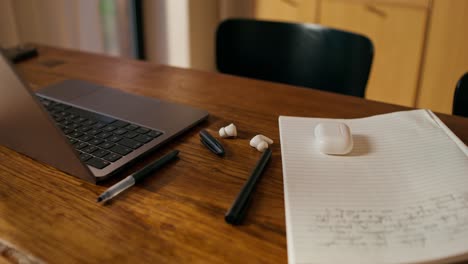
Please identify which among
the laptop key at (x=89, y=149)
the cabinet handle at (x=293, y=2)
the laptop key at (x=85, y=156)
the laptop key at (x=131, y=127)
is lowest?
the laptop key at (x=85, y=156)

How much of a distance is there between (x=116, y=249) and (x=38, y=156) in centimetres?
25

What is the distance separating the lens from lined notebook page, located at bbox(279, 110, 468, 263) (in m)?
0.45

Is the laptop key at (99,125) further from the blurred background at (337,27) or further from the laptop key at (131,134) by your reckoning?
the blurred background at (337,27)

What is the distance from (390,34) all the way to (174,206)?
1.82 meters

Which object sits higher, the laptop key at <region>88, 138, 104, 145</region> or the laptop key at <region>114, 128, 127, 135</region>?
the laptop key at <region>114, 128, 127, 135</region>

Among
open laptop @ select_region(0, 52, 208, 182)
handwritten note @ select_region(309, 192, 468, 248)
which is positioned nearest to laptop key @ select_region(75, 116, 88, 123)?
open laptop @ select_region(0, 52, 208, 182)

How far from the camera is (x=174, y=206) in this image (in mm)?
552

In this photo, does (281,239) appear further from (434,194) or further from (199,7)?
(199,7)

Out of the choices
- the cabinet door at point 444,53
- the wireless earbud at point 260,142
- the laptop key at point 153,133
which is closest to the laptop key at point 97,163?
the laptop key at point 153,133

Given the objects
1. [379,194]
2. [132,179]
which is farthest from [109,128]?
[379,194]

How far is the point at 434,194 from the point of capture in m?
0.54

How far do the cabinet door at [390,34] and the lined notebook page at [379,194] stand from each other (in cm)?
143

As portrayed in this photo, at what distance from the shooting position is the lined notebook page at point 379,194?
1.49 ft

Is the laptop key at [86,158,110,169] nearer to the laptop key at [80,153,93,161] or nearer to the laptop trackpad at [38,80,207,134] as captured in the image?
the laptop key at [80,153,93,161]
